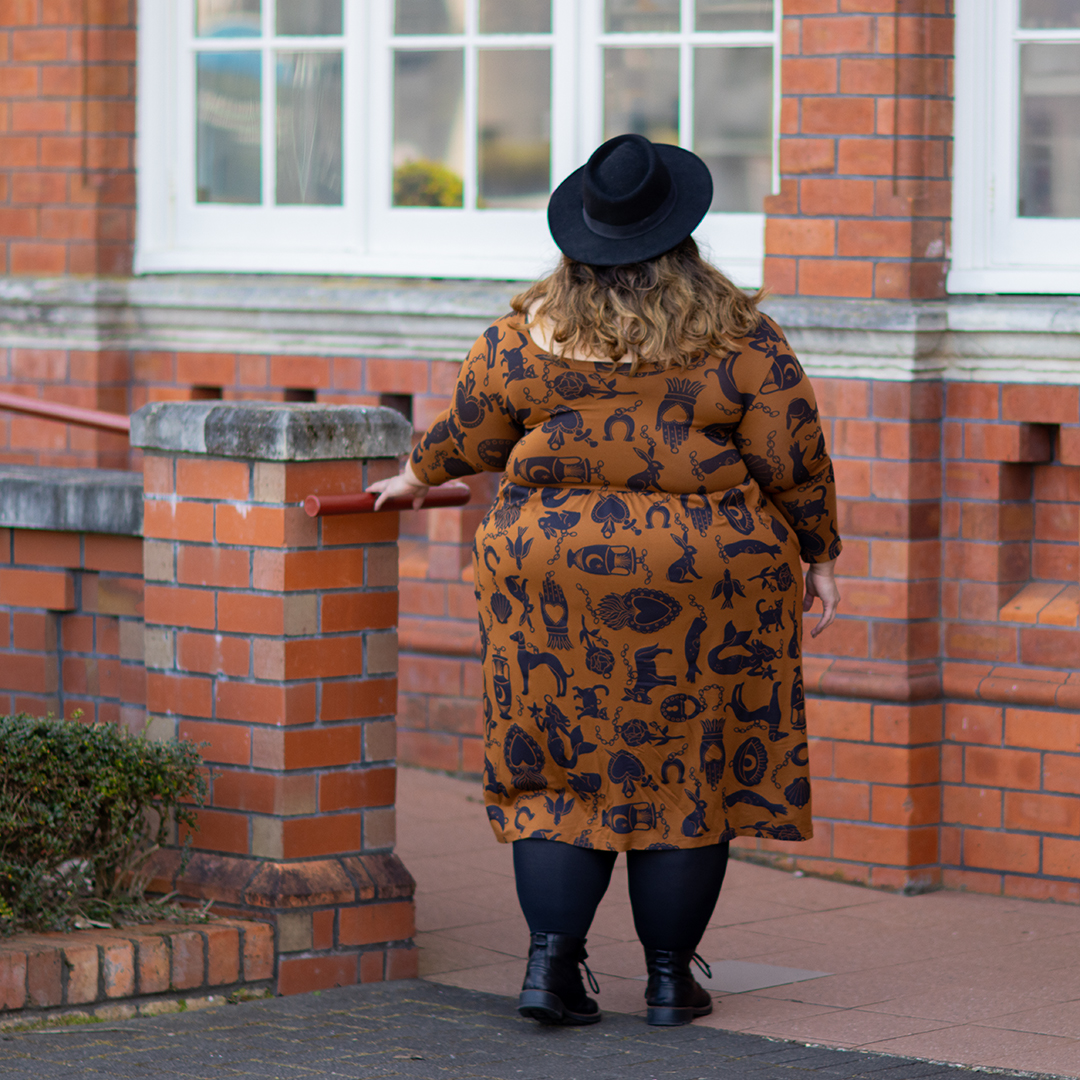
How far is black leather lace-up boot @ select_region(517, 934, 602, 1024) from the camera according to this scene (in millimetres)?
4395

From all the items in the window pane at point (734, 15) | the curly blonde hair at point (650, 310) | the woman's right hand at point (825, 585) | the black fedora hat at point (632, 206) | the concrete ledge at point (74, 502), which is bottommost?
the woman's right hand at point (825, 585)

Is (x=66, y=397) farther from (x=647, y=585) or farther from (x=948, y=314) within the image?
(x=647, y=585)

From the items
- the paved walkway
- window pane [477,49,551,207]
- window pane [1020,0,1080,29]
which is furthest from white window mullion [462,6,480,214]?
the paved walkway

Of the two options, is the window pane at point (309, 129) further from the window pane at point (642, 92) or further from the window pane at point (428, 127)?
the window pane at point (642, 92)

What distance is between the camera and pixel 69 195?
7.62 m

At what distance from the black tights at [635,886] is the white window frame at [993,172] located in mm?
2240

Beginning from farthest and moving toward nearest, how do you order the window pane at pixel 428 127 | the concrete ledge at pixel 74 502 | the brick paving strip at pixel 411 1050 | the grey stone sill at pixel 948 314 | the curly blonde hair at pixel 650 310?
the window pane at pixel 428 127 < the grey stone sill at pixel 948 314 < the concrete ledge at pixel 74 502 < the curly blonde hair at pixel 650 310 < the brick paving strip at pixel 411 1050

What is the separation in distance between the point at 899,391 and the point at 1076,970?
169cm

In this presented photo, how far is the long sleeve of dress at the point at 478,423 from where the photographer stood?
447 centimetres

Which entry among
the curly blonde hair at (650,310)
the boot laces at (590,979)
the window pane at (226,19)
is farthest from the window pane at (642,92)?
the boot laces at (590,979)

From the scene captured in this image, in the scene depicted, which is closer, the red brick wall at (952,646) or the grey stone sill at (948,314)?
the grey stone sill at (948,314)

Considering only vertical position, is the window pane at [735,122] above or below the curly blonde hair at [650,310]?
above

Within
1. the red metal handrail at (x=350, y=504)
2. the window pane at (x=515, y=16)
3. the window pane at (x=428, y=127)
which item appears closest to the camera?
the red metal handrail at (x=350, y=504)

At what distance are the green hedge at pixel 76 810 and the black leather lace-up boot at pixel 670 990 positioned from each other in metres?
1.10
